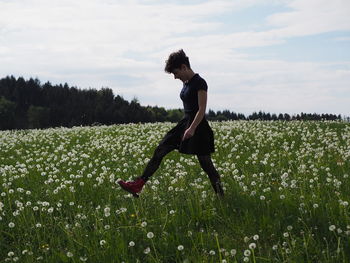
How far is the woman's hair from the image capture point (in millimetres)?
7797

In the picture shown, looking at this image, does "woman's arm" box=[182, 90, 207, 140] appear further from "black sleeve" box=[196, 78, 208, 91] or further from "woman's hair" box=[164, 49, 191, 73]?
"woman's hair" box=[164, 49, 191, 73]

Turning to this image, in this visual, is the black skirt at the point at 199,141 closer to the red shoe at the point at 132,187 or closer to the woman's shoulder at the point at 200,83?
the woman's shoulder at the point at 200,83

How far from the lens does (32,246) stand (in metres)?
7.15

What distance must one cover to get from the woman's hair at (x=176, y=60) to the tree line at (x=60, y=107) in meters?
66.3

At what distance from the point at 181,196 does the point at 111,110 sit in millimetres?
85034

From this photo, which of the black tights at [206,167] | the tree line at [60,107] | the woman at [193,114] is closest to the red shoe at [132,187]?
the woman at [193,114]

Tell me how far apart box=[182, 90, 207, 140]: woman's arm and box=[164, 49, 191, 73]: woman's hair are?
613mm

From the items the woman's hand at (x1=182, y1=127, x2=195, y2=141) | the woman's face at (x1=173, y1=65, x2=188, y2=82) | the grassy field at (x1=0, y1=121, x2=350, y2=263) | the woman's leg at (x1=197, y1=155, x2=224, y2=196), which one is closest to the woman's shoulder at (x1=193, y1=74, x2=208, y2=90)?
the woman's face at (x1=173, y1=65, x2=188, y2=82)

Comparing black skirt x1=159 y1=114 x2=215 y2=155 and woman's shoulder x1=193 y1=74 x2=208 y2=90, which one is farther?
black skirt x1=159 y1=114 x2=215 y2=155

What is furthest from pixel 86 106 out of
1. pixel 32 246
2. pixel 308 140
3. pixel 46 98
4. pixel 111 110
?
pixel 32 246

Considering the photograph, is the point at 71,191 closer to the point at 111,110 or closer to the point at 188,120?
the point at 188,120

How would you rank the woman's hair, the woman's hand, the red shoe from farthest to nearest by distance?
the red shoe
the woman's hair
the woman's hand

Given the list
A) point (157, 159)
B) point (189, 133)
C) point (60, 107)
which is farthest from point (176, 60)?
point (60, 107)

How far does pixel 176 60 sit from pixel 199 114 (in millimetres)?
1007
